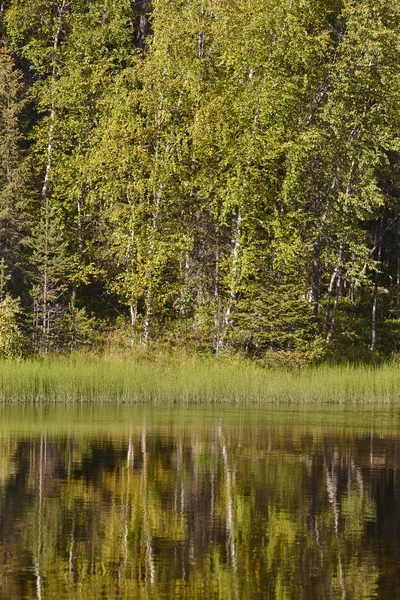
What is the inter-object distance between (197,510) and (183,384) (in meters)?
17.4

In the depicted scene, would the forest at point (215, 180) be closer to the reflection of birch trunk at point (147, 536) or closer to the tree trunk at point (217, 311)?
the tree trunk at point (217, 311)

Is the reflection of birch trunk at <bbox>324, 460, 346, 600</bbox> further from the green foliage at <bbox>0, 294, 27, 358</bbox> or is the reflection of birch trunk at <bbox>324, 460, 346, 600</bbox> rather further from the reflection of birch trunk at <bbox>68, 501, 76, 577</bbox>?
the green foliage at <bbox>0, 294, 27, 358</bbox>

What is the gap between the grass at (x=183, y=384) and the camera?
3197 cm

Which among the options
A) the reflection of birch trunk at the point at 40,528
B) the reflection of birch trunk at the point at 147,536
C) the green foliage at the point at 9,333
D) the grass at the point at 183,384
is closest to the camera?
the reflection of birch trunk at the point at 40,528

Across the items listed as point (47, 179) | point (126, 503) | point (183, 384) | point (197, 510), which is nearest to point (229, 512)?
point (197, 510)

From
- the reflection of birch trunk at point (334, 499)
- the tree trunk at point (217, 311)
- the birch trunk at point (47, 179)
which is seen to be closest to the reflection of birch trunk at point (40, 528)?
Result: the reflection of birch trunk at point (334, 499)

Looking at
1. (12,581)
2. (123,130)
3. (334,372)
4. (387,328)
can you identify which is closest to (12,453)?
(12,581)

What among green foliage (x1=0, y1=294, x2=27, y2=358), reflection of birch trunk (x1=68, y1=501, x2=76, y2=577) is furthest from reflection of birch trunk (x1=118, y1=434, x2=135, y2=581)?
green foliage (x1=0, y1=294, x2=27, y2=358)

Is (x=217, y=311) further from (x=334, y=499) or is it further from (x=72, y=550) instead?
(x=72, y=550)

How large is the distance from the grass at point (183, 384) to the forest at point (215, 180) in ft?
16.4

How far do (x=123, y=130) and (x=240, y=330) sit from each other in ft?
26.9

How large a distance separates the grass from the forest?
16.4 ft

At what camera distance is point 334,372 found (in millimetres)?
36000

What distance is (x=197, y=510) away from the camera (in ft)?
50.8
